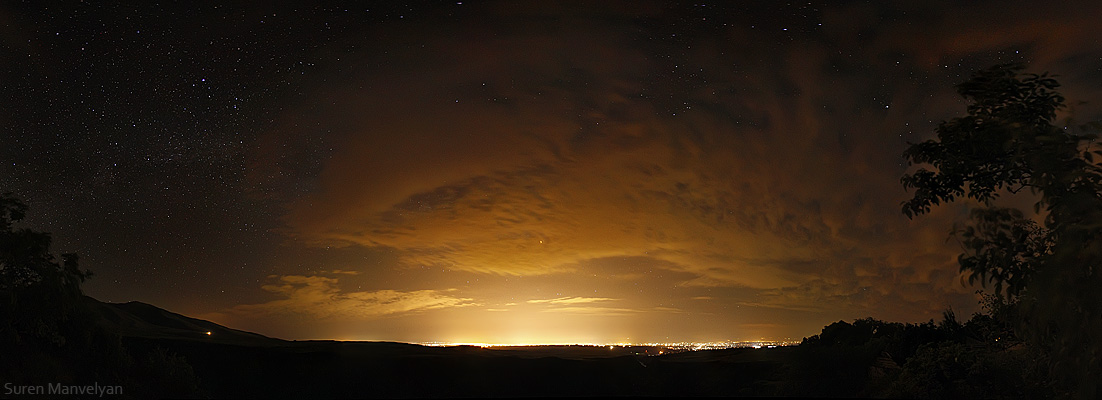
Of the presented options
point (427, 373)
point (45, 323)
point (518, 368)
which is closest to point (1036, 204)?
point (45, 323)

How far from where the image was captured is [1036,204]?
942 cm

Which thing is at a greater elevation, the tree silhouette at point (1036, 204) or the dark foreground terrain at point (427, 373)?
the tree silhouette at point (1036, 204)

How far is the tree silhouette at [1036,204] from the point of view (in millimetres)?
8891

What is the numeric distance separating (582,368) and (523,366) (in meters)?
9.86

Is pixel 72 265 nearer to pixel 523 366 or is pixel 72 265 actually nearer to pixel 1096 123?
pixel 1096 123

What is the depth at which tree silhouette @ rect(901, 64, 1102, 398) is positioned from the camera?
889 centimetres

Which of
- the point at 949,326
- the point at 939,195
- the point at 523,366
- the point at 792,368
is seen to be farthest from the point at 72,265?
the point at 523,366

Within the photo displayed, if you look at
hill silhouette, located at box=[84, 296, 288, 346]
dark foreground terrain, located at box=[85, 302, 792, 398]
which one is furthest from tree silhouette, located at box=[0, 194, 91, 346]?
hill silhouette, located at box=[84, 296, 288, 346]

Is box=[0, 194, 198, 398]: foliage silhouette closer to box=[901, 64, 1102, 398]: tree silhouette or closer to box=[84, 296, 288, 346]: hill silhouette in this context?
box=[901, 64, 1102, 398]: tree silhouette

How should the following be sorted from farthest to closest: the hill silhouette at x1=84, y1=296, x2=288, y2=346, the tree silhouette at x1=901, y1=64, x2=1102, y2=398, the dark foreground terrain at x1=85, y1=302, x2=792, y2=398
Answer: the hill silhouette at x1=84, y1=296, x2=288, y2=346
the dark foreground terrain at x1=85, y1=302, x2=792, y2=398
the tree silhouette at x1=901, y1=64, x2=1102, y2=398

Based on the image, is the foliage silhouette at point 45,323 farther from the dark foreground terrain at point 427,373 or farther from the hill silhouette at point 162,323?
the hill silhouette at point 162,323

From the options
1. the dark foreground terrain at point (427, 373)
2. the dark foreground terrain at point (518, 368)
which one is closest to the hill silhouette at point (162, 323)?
the dark foreground terrain at point (518, 368)

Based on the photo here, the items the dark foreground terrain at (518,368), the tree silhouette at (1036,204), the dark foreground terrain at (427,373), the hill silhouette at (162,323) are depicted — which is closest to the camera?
the tree silhouette at (1036,204)

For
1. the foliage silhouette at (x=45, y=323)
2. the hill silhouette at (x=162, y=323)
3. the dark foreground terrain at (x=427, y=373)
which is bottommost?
the dark foreground terrain at (x=427, y=373)
